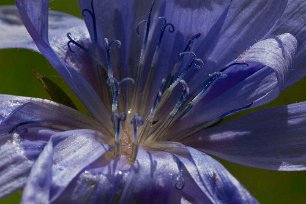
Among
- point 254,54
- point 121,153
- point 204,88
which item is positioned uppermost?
point 254,54

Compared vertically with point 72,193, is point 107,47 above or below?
above

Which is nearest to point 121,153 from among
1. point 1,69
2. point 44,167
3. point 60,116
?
point 60,116

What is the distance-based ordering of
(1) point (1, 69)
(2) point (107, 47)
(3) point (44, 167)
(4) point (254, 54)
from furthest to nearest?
(1) point (1, 69) < (2) point (107, 47) < (4) point (254, 54) < (3) point (44, 167)

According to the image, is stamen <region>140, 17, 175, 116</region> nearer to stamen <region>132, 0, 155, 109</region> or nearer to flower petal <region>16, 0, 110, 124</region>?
stamen <region>132, 0, 155, 109</region>

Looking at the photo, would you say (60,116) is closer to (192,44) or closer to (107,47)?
(107,47)

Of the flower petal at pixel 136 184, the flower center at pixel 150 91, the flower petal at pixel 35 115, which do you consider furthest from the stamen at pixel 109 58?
the flower petal at pixel 136 184

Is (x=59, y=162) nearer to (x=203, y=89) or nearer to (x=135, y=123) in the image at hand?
(x=135, y=123)
